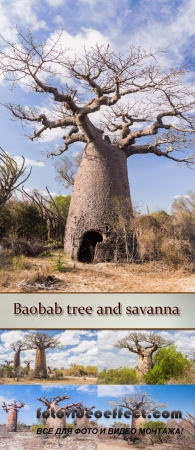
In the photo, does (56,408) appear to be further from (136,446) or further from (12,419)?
(136,446)

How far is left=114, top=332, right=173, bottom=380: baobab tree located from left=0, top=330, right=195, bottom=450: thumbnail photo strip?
12mm

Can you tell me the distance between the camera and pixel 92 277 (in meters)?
6.46

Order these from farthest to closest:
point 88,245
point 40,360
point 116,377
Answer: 1. point 88,245
2. point 40,360
3. point 116,377

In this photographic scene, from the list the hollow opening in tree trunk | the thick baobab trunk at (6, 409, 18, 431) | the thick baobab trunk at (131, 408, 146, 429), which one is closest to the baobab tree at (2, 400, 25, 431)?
the thick baobab trunk at (6, 409, 18, 431)

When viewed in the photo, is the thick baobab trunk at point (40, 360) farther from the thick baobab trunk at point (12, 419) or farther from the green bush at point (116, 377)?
the green bush at point (116, 377)

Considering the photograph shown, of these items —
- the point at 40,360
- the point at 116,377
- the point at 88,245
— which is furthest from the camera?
A: the point at 88,245

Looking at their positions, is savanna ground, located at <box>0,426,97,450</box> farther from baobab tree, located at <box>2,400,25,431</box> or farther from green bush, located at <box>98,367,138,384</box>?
green bush, located at <box>98,367,138,384</box>

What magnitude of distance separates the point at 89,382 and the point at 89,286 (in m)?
1.62

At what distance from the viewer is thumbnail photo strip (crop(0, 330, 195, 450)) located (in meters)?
4.53

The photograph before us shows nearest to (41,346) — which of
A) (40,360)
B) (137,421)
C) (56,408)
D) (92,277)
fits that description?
(40,360)

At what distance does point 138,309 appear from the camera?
195 inches

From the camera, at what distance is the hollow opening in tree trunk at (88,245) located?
7971 mm

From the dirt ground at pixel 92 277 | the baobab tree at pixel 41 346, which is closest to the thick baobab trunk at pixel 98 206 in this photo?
the dirt ground at pixel 92 277

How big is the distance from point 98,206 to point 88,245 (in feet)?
2.95
